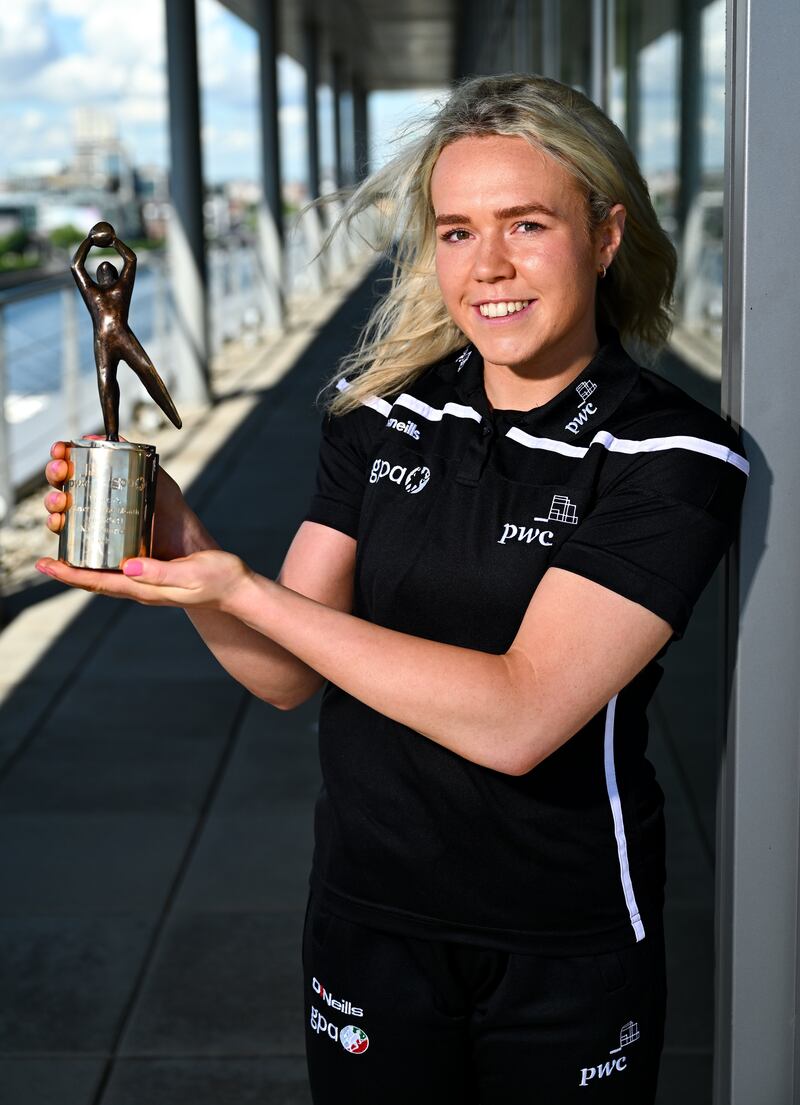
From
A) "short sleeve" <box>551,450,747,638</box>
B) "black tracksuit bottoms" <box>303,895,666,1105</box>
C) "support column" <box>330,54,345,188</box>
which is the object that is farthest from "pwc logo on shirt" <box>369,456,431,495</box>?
"support column" <box>330,54,345,188</box>

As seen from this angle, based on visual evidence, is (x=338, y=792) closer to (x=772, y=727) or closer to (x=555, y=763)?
(x=555, y=763)

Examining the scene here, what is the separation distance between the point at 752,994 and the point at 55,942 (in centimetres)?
191

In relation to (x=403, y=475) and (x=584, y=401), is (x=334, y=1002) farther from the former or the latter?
(x=584, y=401)

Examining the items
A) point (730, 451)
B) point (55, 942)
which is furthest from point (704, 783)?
point (730, 451)

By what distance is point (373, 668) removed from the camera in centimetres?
138

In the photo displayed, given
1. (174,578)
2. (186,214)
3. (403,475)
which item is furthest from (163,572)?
(186,214)

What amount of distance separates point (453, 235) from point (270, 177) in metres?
13.6

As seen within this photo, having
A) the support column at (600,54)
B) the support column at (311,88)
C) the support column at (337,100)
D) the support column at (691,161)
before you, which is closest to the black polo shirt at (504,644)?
the support column at (691,161)

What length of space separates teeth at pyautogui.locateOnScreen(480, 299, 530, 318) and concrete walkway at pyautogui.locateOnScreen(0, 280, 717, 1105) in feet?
5.46

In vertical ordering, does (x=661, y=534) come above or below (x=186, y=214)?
below

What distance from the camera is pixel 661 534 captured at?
1.40 m

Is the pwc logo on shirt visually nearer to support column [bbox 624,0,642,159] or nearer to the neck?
the neck

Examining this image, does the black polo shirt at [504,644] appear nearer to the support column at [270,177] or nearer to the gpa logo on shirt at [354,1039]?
the gpa logo on shirt at [354,1039]

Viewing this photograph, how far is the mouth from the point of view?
152 centimetres
